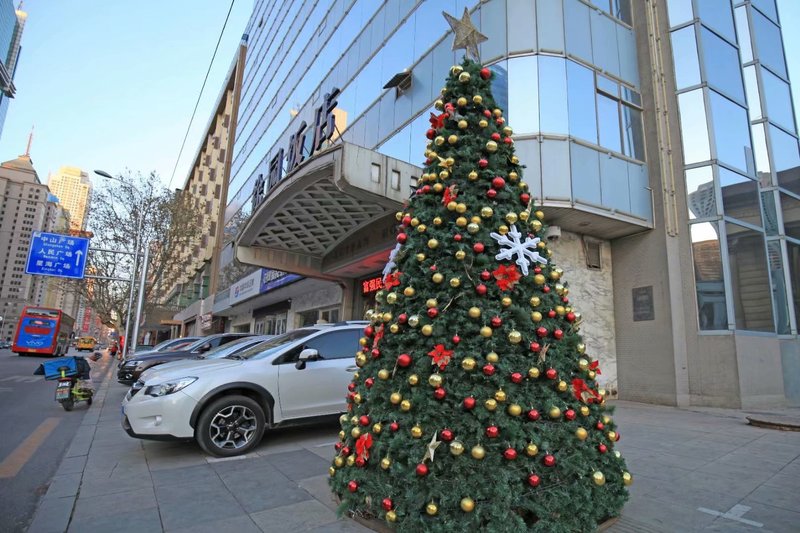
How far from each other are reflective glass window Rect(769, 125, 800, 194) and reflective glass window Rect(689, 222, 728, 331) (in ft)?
13.6

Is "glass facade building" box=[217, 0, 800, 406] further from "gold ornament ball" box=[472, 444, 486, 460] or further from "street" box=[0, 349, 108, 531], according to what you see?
"gold ornament ball" box=[472, 444, 486, 460]

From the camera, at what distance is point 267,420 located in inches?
226

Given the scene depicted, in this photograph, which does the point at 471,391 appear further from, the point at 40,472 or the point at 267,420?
the point at 40,472

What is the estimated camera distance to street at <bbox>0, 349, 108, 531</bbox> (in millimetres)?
3924

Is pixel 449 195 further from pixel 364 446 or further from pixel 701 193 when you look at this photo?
pixel 701 193

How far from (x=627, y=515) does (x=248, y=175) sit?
3329 centimetres

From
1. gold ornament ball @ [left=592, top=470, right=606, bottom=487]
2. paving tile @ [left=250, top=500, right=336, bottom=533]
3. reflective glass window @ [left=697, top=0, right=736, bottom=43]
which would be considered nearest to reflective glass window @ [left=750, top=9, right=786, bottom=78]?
reflective glass window @ [left=697, top=0, right=736, bottom=43]

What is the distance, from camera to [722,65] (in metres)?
11.6

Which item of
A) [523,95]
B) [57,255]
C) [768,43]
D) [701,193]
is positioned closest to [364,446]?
[523,95]

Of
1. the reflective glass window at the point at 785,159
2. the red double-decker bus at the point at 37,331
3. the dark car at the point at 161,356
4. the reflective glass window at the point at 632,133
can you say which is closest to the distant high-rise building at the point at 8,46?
the red double-decker bus at the point at 37,331

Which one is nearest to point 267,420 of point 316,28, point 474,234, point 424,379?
point 424,379

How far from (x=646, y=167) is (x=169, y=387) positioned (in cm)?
1151

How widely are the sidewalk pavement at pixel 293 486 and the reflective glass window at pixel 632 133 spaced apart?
23.0 ft

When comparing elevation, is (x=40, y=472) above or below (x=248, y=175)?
below
